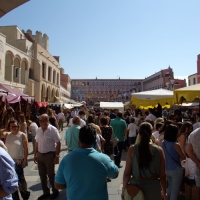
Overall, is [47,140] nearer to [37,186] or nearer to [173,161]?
[37,186]

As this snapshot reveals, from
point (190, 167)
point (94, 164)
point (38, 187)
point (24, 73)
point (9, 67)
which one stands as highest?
point (9, 67)

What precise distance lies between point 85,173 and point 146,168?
0.85 metres

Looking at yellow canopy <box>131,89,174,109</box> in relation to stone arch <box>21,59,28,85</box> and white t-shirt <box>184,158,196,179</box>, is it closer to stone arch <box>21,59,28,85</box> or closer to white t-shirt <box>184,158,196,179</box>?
white t-shirt <box>184,158,196,179</box>

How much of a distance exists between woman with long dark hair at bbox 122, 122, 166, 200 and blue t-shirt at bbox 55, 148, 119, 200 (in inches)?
20.2

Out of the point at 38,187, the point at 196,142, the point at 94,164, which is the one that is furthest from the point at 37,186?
the point at 196,142

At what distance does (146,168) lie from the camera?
2920mm

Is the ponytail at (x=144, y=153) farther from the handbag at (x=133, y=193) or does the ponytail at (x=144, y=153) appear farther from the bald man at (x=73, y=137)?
the bald man at (x=73, y=137)

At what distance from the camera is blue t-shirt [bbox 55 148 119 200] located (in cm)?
248

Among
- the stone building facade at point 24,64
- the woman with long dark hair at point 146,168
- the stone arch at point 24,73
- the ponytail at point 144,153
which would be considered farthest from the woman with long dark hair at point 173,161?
the stone arch at point 24,73

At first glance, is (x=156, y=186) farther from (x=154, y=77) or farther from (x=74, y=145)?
(x=154, y=77)

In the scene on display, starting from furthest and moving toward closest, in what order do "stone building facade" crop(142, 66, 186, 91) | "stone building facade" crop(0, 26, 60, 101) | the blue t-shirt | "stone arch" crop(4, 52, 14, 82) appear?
"stone building facade" crop(142, 66, 186, 91) → "stone arch" crop(4, 52, 14, 82) → "stone building facade" crop(0, 26, 60, 101) → the blue t-shirt

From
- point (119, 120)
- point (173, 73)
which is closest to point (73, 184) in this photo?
point (119, 120)

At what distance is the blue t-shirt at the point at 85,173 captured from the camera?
97.7 inches

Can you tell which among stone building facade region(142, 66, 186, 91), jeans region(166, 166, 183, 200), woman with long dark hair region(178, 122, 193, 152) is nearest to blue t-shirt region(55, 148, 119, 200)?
jeans region(166, 166, 183, 200)
